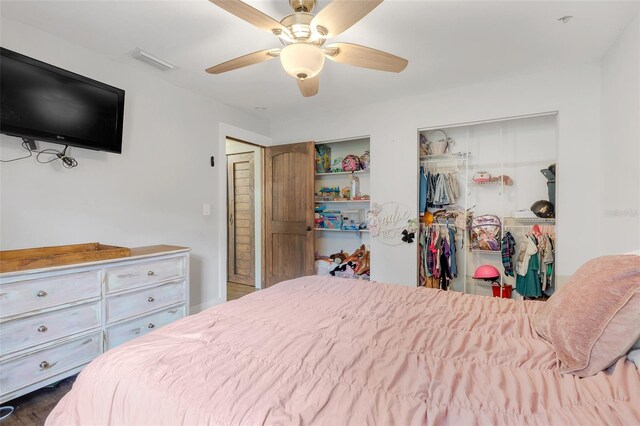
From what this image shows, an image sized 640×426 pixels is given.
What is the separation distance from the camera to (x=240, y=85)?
302 cm

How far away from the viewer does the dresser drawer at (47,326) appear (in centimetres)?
166

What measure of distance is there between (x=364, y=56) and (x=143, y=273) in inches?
86.0

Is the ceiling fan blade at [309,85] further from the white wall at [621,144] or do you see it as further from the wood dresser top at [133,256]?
the white wall at [621,144]

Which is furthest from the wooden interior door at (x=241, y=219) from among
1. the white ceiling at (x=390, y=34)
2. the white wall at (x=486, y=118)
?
the white ceiling at (x=390, y=34)

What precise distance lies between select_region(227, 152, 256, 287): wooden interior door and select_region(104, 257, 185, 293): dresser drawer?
79.8 inches

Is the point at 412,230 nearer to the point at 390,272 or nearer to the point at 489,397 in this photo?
the point at 390,272

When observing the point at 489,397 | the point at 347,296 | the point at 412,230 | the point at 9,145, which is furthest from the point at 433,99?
the point at 9,145

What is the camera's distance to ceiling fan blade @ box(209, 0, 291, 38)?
136cm

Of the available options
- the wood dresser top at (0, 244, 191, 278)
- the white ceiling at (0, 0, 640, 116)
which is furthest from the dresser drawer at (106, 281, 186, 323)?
the white ceiling at (0, 0, 640, 116)

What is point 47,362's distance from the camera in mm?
1801

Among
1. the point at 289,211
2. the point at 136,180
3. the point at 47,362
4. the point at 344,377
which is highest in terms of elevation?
the point at 136,180

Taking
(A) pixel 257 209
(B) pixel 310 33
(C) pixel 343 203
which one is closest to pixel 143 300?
(B) pixel 310 33

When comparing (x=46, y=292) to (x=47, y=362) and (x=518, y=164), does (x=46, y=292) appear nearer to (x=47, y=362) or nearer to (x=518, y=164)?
(x=47, y=362)

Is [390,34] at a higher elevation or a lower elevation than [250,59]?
higher
